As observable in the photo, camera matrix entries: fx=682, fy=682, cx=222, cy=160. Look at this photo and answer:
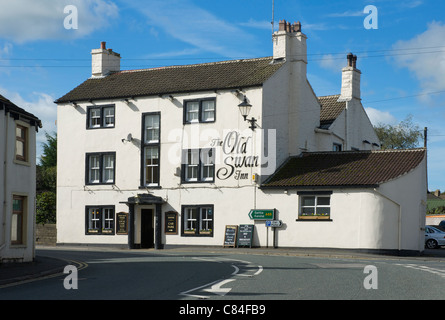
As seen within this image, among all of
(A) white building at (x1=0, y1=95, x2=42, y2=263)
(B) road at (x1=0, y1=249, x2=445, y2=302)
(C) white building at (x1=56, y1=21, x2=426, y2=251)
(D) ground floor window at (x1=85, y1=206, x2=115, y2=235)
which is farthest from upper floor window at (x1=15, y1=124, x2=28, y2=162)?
(D) ground floor window at (x1=85, y1=206, x2=115, y2=235)

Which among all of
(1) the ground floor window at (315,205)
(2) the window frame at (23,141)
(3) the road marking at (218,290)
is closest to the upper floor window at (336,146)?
(1) the ground floor window at (315,205)

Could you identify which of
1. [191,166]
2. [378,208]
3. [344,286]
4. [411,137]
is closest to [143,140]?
[191,166]

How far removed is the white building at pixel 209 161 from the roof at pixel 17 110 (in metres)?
11.9

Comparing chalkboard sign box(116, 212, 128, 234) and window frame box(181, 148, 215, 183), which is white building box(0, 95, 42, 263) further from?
chalkboard sign box(116, 212, 128, 234)

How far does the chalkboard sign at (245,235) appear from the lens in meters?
34.5

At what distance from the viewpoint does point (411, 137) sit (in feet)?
242

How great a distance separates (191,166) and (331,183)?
804 centimetres

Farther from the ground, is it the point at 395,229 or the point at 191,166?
the point at 191,166

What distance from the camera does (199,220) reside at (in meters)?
36.4

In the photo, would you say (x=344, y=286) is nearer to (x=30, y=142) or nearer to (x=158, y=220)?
(x=30, y=142)

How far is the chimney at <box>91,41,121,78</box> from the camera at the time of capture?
42.9m

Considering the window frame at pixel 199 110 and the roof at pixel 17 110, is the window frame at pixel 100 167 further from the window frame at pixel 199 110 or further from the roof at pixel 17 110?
the roof at pixel 17 110

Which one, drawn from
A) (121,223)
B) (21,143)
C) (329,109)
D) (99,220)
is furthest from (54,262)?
(329,109)

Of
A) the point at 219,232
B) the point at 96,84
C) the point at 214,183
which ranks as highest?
the point at 96,84
